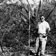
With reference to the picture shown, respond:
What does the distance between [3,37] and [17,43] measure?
1.18 m

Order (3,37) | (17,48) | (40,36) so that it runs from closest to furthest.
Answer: (40,36) < (17,48) < (3,37)

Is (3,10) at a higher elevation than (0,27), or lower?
higher

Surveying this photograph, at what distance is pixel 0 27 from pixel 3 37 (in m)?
0.77

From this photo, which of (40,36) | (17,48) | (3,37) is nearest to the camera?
(40,36)

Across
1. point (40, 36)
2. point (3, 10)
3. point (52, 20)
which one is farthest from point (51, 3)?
point (40, 36)

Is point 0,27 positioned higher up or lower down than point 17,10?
lower down

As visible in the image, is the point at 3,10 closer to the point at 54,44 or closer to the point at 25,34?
the point at 25,34

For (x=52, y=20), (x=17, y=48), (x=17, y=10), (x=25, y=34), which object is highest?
(x=17, y=10)

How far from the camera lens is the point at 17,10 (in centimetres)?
1230

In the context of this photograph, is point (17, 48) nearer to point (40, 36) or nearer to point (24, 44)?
point (24, 44)

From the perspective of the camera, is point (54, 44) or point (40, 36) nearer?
point (40, 36)

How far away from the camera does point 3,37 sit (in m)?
12.0

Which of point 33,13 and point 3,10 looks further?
point 3,10

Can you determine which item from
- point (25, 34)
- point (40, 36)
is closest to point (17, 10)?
point (25, 34)
